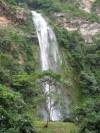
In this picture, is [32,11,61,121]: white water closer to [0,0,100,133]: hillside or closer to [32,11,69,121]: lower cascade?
[32,11,69,121]: lower cascade

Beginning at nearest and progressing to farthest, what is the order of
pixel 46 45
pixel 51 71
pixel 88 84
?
pixel 51 71 < pixel 88 84 < pixel 46 45

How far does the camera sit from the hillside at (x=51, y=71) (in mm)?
24000

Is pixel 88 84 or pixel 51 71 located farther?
pixel 88 84

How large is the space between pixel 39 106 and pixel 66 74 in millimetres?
9815

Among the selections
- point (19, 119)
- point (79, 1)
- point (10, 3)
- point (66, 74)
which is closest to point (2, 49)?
point (66, 74)

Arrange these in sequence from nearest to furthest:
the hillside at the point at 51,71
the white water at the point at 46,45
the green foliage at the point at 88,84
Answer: the hillside at the point at 51,71 → the green foliage at the point at 88,84 → the white water at the point at 46,45

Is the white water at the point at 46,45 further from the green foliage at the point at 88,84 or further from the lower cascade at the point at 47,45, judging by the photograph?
the green foliage at the point at 88,84

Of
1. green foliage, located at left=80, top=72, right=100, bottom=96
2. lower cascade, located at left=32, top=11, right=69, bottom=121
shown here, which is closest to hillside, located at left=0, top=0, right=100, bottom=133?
green foliage, located at left=80, top=72, right=100, bottom=96

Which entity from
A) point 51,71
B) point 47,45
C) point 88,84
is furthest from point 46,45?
point 51,71

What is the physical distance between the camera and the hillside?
24000 mm

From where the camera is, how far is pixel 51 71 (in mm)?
29172

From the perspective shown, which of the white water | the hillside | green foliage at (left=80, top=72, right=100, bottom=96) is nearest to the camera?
the hillside

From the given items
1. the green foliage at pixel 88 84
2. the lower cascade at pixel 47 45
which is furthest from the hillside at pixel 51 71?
the lower cascade at pixel 47 45

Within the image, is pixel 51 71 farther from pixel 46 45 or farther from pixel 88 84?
pixel 46 45
